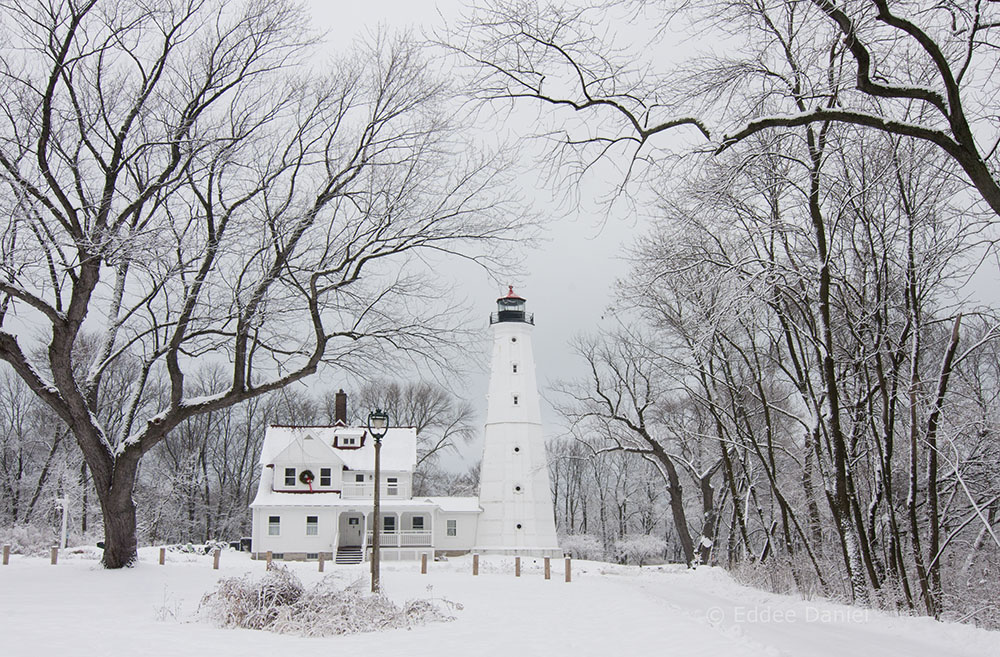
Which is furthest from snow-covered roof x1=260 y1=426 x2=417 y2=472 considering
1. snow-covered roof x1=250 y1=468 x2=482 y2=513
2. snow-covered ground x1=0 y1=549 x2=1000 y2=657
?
snow-covered ground x1=0 y1=549 x2=1000 y2=657

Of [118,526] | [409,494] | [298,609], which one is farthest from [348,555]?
[298,609]

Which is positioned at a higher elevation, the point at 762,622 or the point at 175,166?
the point at 175,166

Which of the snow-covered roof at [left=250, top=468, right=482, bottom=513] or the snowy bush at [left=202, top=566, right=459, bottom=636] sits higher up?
the snow-covered roof at [left=250, top=468, right=482, bottom=513]

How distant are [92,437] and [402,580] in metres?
7.22

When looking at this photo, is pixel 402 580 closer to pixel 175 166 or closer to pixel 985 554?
pixel 175 166

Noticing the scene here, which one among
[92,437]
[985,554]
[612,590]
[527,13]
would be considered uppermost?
[527,13]

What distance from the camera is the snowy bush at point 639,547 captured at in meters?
44.1

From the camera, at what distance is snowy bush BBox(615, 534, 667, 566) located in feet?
145

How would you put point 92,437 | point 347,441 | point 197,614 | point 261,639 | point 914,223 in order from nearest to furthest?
point 261,639 < point 197,614 < point 914,223 < point 92,437 < point 347,441

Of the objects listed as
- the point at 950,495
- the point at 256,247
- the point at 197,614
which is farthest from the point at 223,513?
the point at 950,495

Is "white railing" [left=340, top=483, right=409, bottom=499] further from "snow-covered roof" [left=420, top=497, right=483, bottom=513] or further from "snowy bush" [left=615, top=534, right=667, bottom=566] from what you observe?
"snowy bush" [left=615, top=534, right=667, bottom=566]

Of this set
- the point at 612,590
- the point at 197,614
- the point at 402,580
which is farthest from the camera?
the point at 402,580

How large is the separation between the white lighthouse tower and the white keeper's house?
0.15ft

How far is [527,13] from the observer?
764cm
